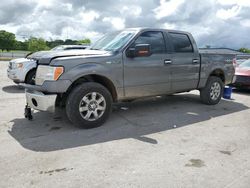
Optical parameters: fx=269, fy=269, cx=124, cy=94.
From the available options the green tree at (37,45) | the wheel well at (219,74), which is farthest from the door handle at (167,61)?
the green tree at (37,45)

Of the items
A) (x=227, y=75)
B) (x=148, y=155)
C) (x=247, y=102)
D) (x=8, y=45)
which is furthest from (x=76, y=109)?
(x=8, y=45)

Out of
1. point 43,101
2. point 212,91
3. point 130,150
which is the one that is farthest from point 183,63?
point 43,101

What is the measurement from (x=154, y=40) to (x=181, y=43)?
2.95ft

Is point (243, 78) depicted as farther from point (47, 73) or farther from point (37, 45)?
point (37, 45)

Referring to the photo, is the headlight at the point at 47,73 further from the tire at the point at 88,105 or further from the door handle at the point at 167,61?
the door handle at the point at 167,61

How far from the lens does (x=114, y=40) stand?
5.64m

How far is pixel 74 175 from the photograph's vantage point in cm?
314

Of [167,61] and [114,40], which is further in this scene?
[167,61]

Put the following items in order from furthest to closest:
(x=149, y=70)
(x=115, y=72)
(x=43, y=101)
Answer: (x=149, y=70)
(x=115, y=72)
(x=43, y=101)

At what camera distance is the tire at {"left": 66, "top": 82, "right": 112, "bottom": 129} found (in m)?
4.63

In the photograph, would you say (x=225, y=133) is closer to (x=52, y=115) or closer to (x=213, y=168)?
(x=213, y=168)

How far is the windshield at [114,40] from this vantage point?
5383 millimetres

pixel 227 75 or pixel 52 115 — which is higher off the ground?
pixel 227 75

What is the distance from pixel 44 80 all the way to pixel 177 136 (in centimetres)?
246
